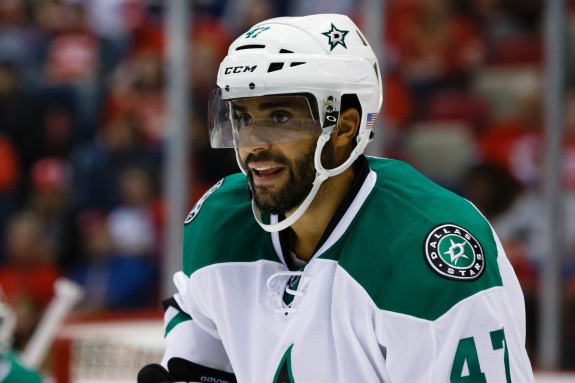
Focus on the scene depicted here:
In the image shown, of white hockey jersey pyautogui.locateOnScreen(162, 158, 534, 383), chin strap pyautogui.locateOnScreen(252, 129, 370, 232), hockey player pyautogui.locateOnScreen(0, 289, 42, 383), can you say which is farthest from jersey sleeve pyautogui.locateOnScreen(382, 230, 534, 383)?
hockey player pyautogui.locateOnScreen(0, 289, 42, 383)

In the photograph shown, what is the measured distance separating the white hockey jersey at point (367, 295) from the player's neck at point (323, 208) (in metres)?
0.05

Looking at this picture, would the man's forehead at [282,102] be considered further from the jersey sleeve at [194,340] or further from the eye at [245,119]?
the jersey sleeve at [194,340]

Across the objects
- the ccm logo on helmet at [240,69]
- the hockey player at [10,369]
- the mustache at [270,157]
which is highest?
the ccm logo on helmet at [240,69]

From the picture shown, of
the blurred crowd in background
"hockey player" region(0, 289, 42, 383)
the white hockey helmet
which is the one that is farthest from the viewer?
the blurred crowd in background

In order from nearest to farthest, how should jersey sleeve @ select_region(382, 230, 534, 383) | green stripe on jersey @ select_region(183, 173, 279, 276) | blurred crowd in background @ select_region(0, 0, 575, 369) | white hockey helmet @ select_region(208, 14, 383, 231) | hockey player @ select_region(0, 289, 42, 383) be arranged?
1. jersey sleeve @ select_region(382, 230, 534, 383)
2. white hockey helmet @ select_region(208, 14, 383, 231)
3. green stripe on jersey @ select_region(183, 173, 279, 276)
4. hockey player @ select_region(0, 289, 42, 383)
5. blurred crowd in background @ select_region(0, 0, 575, 369)

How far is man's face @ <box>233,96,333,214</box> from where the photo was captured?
5.93ft

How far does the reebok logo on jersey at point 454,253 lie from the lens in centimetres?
165

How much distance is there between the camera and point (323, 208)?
1.87 metres

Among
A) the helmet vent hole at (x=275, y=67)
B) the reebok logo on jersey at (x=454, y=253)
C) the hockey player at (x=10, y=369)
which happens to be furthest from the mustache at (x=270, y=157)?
the hockey player at (x=10, y=369)

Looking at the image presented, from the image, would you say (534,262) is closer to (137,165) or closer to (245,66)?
(137,165)

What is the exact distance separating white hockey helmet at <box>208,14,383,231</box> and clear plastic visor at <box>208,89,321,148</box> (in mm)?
12

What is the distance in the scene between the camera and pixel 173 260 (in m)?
3.87

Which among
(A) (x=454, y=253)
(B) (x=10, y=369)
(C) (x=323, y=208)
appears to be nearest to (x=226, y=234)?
(C) (x=323, y=208)

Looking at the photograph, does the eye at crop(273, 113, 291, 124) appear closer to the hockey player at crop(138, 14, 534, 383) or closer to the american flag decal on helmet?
the hockey player at crop(138, 14, 534, 383)
